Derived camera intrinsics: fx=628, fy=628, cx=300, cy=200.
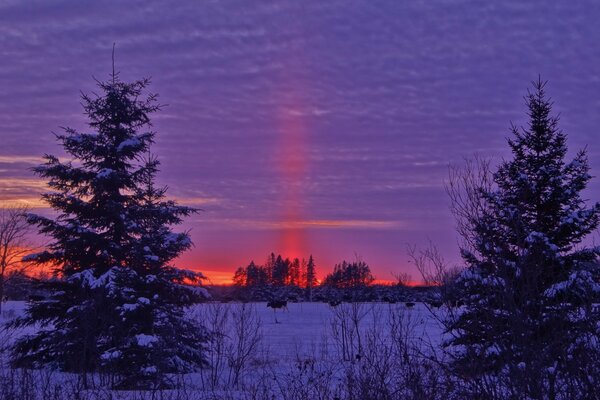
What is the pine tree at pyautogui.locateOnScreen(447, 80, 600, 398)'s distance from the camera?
8.38 m

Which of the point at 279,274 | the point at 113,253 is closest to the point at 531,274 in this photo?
the point at 113,253

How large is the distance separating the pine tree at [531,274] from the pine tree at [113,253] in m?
9.52

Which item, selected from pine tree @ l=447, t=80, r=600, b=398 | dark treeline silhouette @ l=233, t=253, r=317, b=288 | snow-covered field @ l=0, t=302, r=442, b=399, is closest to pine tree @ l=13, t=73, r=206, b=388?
snow-covered field @ l=0, t=302, r=442, b=399

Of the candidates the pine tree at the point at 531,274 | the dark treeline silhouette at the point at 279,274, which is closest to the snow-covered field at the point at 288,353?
the pine tree at the point at 531,274

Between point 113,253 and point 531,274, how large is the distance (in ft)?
47.7

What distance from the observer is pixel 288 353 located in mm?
25719

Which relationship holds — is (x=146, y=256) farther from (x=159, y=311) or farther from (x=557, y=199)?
(x=557, y=199)

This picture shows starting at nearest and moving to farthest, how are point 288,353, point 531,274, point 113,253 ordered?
point 531,274 → point 113,253 → point 288,353

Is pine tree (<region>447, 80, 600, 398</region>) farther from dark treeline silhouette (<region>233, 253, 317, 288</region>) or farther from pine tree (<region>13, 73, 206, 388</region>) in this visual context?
dark treeline silhouette (<region>233, 253, 317, 288</region>)

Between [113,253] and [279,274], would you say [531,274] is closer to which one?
[113,253]

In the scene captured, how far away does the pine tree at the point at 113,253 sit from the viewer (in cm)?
1986

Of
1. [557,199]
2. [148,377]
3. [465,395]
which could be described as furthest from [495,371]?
[148,377]

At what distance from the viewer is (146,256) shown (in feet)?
67.6

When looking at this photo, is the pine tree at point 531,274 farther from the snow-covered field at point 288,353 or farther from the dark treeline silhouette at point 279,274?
the dark treeline silhouette at point 279,274
